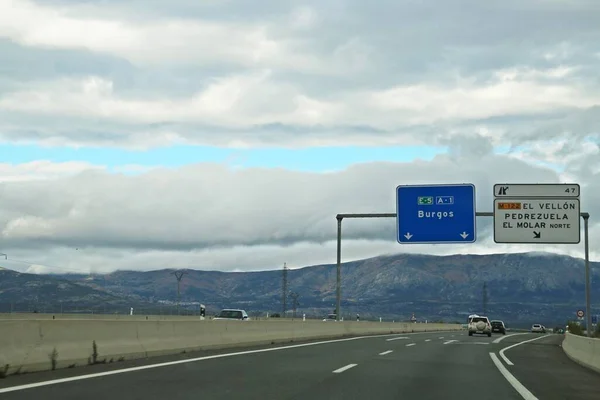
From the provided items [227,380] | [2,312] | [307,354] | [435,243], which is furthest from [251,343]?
[2,312]

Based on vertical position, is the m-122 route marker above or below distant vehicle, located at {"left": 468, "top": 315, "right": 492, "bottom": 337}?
above

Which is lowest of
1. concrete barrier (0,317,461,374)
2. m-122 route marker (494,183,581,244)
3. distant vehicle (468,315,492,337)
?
distant vehicle (468,315,492,337)

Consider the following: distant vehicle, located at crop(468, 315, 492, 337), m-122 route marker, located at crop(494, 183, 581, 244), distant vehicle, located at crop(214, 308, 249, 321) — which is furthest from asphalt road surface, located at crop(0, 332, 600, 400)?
distant vehicle, located at crop(214, 308, 249, 321)

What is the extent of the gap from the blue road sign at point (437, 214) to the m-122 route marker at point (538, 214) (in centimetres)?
148

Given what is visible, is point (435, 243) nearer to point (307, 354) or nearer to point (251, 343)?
point (251, 343)

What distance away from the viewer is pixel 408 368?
1842 centimetres

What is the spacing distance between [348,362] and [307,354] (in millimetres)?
3415

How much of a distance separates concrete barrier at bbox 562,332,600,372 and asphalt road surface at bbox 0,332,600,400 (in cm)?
72

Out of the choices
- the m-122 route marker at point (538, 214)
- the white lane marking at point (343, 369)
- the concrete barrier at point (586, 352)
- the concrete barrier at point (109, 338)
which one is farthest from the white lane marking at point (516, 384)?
the m-122 route marker at point (538, 214)

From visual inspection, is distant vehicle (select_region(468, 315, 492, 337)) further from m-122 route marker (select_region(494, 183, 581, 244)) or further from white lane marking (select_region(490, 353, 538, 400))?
white lane marking (select_region(490, 353, 538, 400))

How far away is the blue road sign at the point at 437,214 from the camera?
34.4 meters

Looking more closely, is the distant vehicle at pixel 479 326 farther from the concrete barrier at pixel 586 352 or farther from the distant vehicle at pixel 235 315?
the concrete barrier at pixel 586 352

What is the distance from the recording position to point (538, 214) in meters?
33.2

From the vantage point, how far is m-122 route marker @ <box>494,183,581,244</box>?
33062 mm
